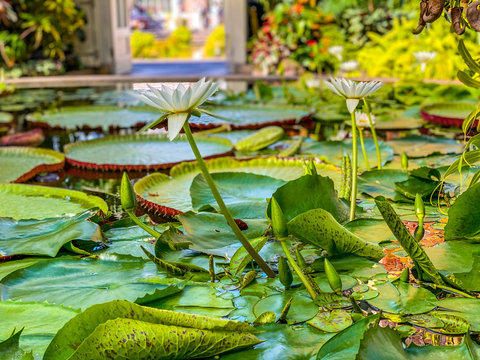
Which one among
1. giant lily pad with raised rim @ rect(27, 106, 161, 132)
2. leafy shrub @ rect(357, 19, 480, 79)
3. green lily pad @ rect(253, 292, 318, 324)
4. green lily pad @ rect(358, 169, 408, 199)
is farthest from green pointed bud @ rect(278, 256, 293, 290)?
leafy shrub @ rect(357, 19, 480, 79)

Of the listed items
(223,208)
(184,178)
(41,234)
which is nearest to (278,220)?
(223,208)

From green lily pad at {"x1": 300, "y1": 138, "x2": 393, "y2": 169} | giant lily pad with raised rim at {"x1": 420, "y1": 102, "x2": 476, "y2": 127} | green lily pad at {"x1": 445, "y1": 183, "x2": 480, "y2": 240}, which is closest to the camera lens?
green lily pad at {"x1": 445, "y1": 183, "x2": 480, "y2": 240}

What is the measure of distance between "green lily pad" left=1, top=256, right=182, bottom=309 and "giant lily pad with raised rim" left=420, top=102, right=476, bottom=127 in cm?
188

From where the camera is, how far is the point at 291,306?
866mm

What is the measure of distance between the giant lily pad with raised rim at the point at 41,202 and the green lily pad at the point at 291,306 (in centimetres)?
59

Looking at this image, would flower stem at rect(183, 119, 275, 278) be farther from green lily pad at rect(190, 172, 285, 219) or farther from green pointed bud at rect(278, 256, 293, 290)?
green lily pad at rect(190, 172, 285, 219)

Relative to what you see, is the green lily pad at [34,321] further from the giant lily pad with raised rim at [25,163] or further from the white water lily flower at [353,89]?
the giant lily pad with raised rim at [25,163]

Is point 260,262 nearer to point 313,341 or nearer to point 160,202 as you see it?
point 313,341

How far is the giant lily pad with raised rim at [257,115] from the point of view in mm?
2730

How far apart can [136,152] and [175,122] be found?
1.37 metres

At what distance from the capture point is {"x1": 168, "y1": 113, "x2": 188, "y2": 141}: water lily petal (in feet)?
2.69

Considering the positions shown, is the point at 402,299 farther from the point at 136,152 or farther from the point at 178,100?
the point at 136,152

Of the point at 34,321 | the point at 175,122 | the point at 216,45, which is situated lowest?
the point at 34,321

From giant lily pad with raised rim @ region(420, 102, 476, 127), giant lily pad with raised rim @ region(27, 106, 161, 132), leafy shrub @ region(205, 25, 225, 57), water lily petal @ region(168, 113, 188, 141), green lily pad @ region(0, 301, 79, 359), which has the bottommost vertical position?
green lily pad @ region(0, 301, 79, 359)
